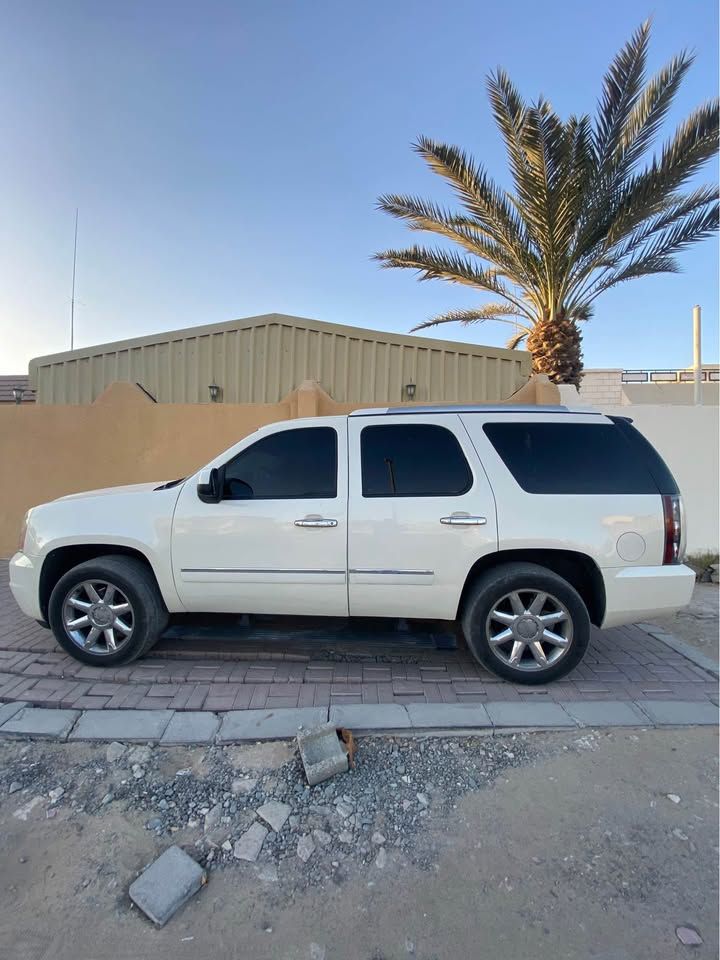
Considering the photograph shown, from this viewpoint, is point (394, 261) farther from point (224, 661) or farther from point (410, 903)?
point (410, 903)

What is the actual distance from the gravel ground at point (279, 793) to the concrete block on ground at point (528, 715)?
10 centimetres

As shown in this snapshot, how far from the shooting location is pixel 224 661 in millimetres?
3723

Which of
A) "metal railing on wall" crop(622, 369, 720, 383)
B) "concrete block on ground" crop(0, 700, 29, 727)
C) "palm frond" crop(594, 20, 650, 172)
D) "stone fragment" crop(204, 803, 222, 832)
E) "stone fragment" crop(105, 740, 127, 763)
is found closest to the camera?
"stone fragment" crop(204, 803, 222, 832)

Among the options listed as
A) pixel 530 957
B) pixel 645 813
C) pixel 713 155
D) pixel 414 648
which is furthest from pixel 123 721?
pixel 713 155

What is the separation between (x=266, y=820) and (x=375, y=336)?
628 cm

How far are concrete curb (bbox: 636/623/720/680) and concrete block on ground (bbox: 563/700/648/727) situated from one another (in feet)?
3.35

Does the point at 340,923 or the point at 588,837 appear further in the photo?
the point at 588,837

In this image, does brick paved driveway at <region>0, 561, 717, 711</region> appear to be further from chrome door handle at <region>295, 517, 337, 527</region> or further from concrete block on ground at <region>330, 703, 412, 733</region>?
chrome door handle at <region>295, 517, 337, 527</region>

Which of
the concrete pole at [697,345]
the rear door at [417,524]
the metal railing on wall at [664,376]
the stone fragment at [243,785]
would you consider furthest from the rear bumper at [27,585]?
the metal railing on wall at [664,376]

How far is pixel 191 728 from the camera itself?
2826mm

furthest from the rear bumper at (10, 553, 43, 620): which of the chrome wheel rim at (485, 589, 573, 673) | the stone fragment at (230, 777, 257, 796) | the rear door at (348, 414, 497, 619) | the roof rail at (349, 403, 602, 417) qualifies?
the chrome wheel rim at (485, 589, 573, 673)

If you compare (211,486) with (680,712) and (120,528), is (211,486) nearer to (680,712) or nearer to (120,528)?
(120,528)

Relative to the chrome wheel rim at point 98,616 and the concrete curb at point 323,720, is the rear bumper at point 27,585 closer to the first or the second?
the chrome wheel rim at point 98,616

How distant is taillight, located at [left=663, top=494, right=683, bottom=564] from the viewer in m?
3.21
